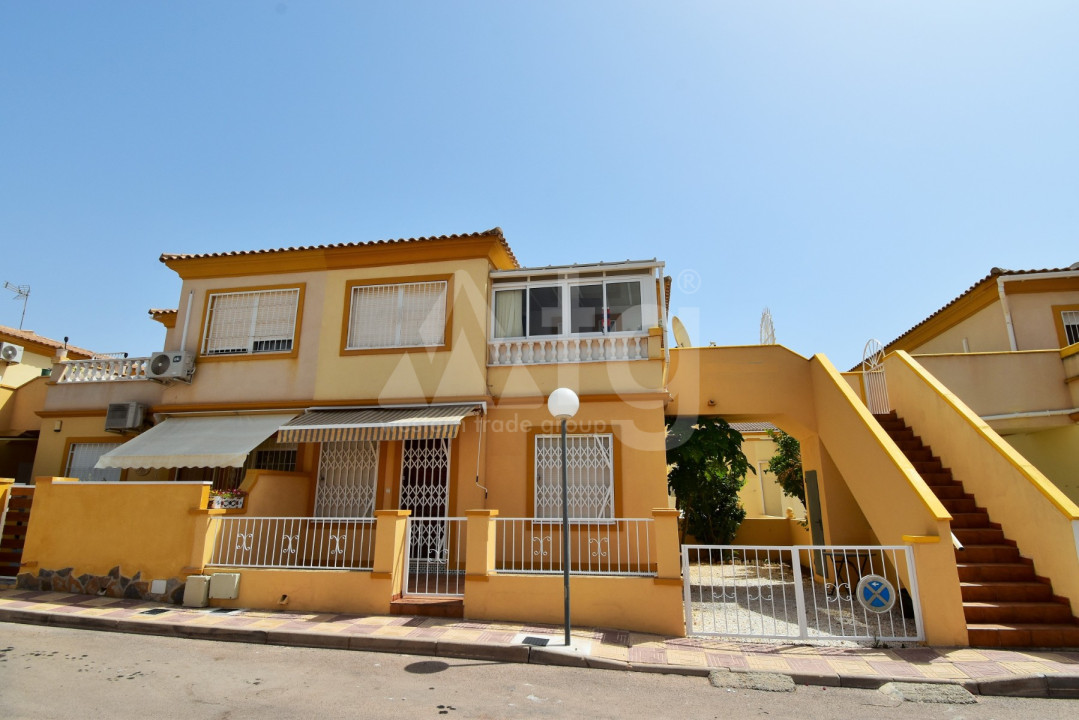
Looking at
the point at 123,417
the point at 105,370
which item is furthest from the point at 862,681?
the point at 105,370

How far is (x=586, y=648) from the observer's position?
823cm

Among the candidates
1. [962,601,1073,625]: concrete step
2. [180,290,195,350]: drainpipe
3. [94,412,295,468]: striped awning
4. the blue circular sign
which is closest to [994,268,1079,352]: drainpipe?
[962,601,1073,625]: concrete step

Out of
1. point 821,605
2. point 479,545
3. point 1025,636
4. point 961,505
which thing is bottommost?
point 821,605

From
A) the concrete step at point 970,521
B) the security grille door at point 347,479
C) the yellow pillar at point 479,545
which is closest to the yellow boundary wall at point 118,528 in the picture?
the security grille door at point 347,479

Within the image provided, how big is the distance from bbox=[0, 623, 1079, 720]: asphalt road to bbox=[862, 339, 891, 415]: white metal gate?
357 inches

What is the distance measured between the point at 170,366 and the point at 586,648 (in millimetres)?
12593

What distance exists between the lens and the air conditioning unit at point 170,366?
1460 centimetres

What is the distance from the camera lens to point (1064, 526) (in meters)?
8.62

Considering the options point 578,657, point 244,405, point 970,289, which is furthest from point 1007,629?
point 244,405

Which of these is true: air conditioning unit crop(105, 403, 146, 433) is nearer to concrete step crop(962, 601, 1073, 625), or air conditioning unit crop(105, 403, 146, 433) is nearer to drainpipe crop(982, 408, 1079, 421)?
concrete step crop(962, 601, 1073, 625)

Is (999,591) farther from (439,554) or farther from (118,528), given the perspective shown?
(118,528)

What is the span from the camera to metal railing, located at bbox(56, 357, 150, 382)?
15670mm

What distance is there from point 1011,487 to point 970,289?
10.3m

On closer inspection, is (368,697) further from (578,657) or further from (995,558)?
(995,558)
